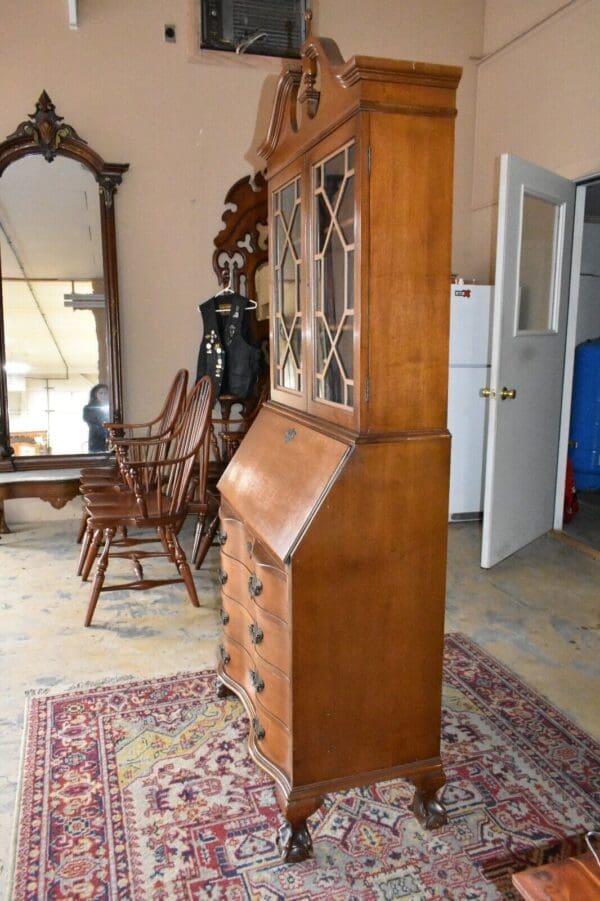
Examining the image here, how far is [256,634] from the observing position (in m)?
1.75

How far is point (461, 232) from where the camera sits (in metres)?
4.79

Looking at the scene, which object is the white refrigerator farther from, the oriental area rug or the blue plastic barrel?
the oriental area rug

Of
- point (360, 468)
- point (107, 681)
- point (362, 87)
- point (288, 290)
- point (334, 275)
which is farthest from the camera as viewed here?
point (107, 681)

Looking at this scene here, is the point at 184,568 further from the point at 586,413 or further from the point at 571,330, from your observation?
the point at 586,413

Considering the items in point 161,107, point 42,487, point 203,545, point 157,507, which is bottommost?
point 203,545

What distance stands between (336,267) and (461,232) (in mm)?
3520

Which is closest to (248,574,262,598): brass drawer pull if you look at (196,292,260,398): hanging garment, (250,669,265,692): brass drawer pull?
(250,669,265,692): brass drawer pull

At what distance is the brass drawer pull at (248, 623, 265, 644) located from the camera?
5.67 feet

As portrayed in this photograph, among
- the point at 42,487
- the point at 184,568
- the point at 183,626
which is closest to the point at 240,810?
the point at 183,626

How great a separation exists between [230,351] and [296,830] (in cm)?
301

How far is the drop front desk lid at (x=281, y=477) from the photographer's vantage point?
152 cm

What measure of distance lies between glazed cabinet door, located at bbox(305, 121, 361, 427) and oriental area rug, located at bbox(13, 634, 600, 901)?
1017 mm

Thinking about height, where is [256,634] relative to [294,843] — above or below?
above

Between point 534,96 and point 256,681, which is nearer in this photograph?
point 256,681
